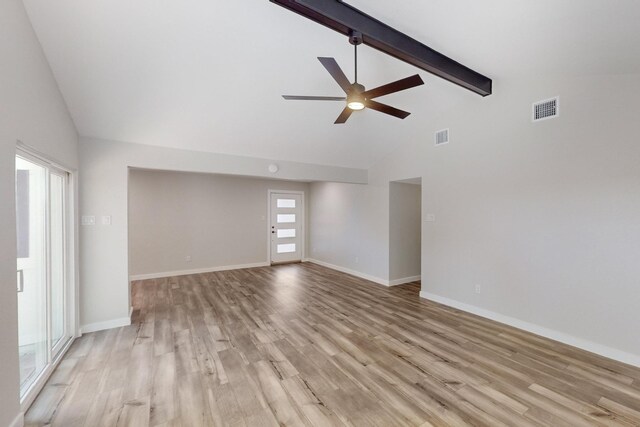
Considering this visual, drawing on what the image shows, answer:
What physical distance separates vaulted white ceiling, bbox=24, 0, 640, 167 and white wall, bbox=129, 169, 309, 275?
269cm

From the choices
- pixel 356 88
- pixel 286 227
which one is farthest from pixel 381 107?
pixel 286 227

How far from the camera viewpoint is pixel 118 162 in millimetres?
3525

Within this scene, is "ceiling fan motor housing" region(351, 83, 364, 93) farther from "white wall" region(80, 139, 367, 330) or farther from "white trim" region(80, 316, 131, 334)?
"white trim" region(80, 316, 131, 334)

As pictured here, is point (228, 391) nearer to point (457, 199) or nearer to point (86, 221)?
point (86, 221)

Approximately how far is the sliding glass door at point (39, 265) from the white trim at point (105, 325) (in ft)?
1.05

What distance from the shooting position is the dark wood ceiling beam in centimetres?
208

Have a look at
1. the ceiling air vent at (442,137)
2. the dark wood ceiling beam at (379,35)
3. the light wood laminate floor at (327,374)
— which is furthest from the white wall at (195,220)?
the dark wood ceiling beam at (379,35)

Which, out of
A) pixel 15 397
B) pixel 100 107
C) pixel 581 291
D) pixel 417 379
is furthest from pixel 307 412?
pixel 100 107

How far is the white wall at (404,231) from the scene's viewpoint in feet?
17.8

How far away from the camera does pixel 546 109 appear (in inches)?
128

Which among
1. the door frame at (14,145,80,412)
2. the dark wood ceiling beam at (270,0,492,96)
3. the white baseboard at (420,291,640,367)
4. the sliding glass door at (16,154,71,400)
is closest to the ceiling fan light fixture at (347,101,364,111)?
the dark wood ceiling beam at (270,0,492,96)

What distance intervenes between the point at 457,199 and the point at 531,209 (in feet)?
3.30

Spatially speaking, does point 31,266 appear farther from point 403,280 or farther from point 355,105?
point 403,280

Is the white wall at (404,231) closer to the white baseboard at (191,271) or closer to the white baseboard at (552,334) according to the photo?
the white baseboard at (552,334)
